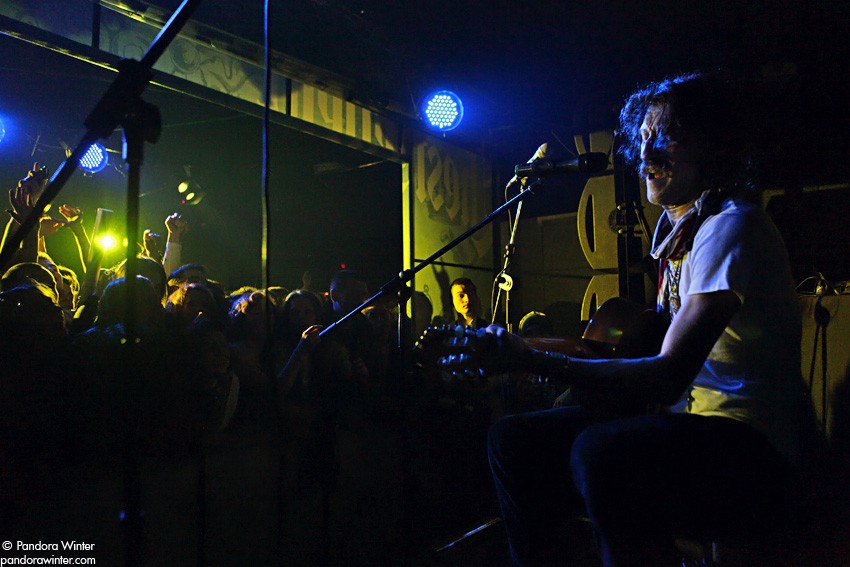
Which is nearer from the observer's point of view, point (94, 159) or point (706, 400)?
point (706, 400)

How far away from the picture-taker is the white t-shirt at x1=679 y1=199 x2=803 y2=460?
1.51 m

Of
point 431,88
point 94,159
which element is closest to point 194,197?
point 94,159

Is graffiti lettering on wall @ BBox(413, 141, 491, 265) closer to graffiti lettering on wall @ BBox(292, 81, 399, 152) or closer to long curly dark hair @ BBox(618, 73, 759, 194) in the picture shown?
graffiti lettering on wall @ BBox(292, 81, 399, 152)

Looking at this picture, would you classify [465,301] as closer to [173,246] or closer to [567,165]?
[567,165]

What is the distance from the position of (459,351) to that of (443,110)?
566cm

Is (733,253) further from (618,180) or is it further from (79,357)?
(618,180)

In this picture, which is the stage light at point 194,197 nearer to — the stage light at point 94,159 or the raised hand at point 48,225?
the stage light at point 94,159

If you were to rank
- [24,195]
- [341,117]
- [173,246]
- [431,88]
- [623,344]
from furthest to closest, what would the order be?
[173,246] < [431,88] < [341,117] < [24,195] < [623,344]

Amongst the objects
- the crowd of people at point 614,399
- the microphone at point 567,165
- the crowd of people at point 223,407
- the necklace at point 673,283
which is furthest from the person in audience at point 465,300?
the necklace at point 673,283

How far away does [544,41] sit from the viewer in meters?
5.96

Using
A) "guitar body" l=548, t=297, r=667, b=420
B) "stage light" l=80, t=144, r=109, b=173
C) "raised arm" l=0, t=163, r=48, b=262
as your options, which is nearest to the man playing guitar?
"guitar body" l=548, t=297, r=667, b=420

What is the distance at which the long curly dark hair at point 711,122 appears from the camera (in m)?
1.84

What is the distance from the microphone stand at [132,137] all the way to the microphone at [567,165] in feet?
5.76

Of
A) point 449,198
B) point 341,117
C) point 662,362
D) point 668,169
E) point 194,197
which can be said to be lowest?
point 662,362
